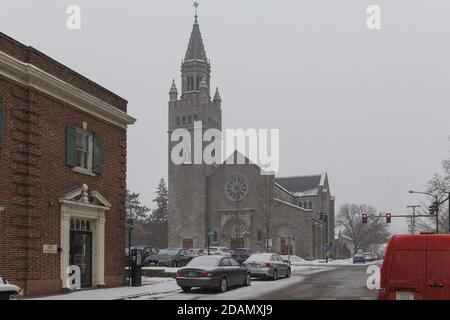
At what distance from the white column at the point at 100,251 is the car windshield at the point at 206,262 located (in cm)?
367

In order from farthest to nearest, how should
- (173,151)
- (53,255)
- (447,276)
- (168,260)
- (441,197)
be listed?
(173,151)
(441,197)
(168,260)
(53,255)
(447,276)

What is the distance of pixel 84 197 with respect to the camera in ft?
73.9

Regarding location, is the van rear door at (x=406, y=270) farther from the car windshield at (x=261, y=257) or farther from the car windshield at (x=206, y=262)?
the car windshield at (x=261, y=257)

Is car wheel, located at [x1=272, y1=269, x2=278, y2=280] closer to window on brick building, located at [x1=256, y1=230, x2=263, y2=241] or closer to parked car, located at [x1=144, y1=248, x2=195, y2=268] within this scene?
parked car, located at [x1=144, y1=248, x2=195, y2=268]

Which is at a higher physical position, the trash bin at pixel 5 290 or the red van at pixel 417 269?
the red van at pixel 417 269

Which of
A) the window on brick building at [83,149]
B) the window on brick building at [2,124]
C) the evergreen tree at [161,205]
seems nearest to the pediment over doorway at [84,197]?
the window on brick building at [83,149]

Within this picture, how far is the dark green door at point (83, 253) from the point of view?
22.3 m

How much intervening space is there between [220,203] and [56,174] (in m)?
66.5

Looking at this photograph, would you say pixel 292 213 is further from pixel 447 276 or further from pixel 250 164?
pixel 447 276

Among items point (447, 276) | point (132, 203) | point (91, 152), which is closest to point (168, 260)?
point (91, 152)

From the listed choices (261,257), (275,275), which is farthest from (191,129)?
(275,275)

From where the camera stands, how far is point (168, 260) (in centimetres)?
4491
